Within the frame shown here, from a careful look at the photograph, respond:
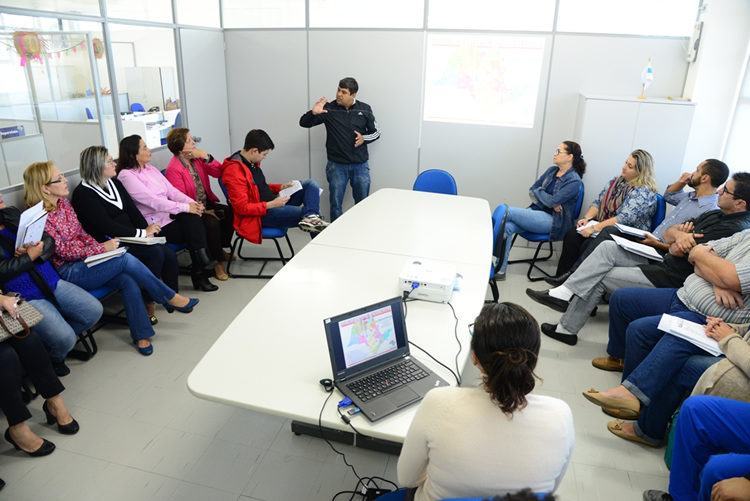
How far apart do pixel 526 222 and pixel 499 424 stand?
3367 mm

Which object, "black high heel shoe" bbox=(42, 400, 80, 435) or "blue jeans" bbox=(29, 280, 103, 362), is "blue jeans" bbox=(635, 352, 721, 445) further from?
"blue jeans" bbox=(29, 280, 103, 362)

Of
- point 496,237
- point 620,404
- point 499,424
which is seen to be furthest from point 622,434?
point 499,424

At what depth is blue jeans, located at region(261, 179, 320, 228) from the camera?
14.4 feet

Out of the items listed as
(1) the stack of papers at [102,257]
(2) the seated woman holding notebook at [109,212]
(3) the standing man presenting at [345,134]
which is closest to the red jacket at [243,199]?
(2) the seated woman holding notebook at [109,212]

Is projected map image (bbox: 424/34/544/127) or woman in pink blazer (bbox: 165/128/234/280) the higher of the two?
projected map image (bbox: 424/34/544/127)

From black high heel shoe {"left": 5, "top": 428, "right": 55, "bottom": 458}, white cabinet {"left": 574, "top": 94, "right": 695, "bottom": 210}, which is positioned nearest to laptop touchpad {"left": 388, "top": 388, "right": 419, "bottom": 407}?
black high heel shoe {"left": 5, "top": 428, "right": 55, "bottom": 458}

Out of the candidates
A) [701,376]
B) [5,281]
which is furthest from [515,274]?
[5,281]

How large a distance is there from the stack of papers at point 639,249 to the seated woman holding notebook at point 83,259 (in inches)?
124

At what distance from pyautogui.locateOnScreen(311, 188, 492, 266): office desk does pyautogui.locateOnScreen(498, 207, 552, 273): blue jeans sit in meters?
0.42

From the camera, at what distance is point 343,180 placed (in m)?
5.34

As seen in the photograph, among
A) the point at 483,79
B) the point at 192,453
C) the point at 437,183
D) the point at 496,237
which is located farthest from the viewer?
the point at 483,79

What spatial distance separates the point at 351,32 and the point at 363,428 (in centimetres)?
452

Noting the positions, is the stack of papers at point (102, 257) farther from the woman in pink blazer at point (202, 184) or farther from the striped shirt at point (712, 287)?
the striped shirt at point (712, 287)

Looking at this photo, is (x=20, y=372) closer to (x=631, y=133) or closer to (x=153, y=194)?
(x=153, y=194)
